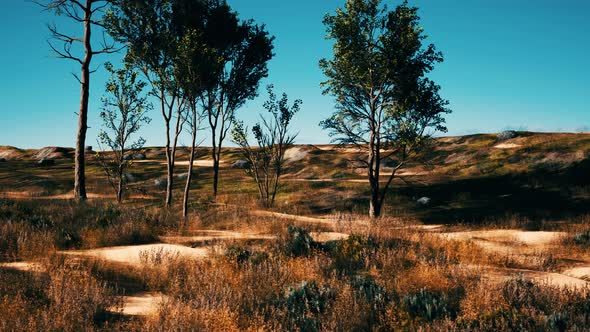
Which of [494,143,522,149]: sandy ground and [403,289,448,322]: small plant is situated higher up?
[494,143,522,149]: sandy ground

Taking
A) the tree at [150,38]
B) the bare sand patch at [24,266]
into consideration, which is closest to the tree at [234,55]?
the tree at [150,38]

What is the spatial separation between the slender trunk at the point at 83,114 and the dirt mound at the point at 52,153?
55612mm

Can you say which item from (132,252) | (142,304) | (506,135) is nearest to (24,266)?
(132,252)

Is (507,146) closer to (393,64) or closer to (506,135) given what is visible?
(506,135)

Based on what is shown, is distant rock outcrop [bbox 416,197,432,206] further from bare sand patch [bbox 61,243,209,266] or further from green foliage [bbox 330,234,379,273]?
bare sand patch [bbox 61,243,209,266]

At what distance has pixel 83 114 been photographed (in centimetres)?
2297

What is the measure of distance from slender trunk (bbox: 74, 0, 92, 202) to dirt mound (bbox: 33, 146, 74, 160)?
5561 cm

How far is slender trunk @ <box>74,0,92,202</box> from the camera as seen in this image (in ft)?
74.4

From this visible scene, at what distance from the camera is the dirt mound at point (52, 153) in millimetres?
71387

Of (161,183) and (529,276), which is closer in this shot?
(529,276)

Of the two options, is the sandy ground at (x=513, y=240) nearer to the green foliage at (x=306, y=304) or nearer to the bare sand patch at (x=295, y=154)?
the green foliage at (x=306, y=304)

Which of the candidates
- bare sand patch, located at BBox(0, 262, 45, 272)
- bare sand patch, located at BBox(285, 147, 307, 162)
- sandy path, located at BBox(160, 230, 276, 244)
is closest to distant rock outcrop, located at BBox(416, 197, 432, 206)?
sandy path, located at BBox(160, 230, 276, 244)

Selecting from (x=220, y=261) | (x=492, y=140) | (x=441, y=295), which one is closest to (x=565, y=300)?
(x=441, y=295)

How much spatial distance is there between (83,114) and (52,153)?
5863 centimetres
